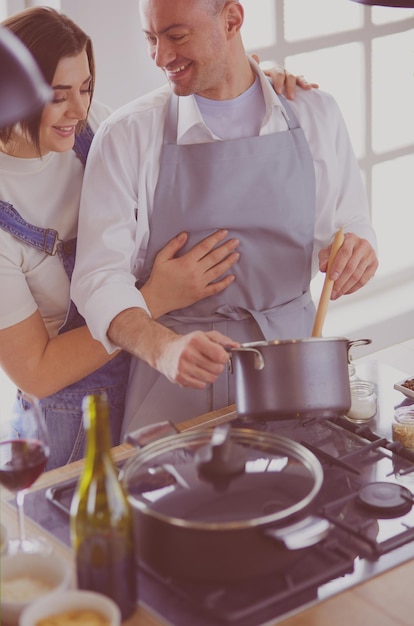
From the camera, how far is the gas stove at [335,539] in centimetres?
130

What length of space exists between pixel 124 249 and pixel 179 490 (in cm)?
74

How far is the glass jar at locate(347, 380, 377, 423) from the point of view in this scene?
186 centimetres

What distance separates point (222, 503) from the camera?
1.35 metres

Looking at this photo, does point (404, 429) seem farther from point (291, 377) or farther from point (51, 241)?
point (51, 241)

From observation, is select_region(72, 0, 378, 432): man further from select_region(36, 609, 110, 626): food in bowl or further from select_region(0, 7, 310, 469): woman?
select_region(36, 609, 110, 626): food in bowl

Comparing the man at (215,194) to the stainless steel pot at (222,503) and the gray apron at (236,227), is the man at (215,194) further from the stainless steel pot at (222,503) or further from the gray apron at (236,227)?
the stainless steel pot at (222,503)

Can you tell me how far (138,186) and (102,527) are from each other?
0.97 m

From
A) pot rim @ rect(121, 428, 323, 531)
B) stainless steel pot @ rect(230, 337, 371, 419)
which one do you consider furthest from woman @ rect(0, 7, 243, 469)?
pot rim @ rect(121, 428, 323, 531)

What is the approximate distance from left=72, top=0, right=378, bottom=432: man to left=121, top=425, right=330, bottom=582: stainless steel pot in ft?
1.67

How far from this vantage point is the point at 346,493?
1573 mm

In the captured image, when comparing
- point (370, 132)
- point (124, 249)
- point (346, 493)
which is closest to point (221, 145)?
point (124, 249)

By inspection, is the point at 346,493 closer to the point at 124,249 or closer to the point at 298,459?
the point at 298,459

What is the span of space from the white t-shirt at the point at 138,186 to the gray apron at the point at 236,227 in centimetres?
3

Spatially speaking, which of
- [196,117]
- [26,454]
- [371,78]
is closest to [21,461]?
[26,454]
